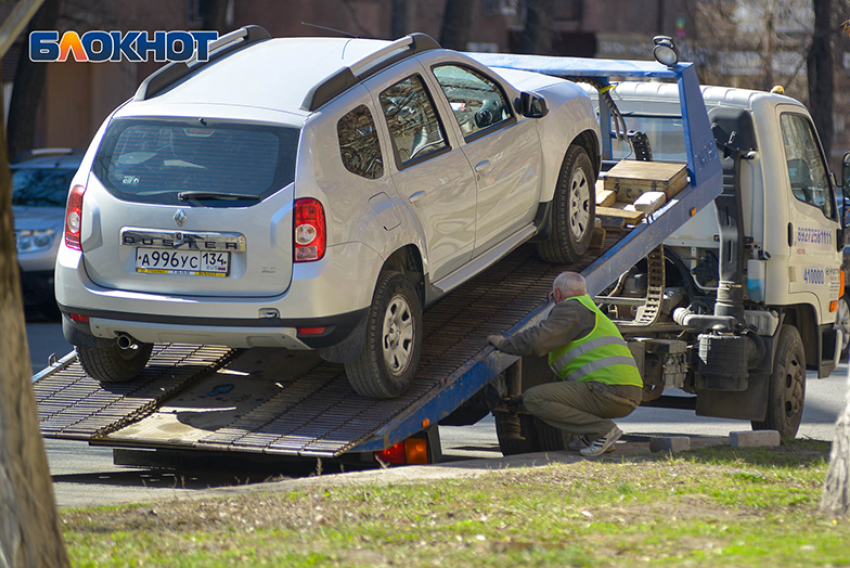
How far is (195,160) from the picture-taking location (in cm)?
639

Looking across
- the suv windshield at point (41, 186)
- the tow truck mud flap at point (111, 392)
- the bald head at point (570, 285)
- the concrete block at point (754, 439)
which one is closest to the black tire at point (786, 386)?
the concrete block at point (754, 439)

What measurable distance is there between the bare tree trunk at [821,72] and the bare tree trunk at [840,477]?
17.5 metres

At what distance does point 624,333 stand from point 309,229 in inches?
141

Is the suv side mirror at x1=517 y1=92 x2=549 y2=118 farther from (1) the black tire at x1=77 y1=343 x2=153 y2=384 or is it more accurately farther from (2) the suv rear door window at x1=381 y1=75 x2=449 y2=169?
(1) the black tire at x1=77 y1=343 x2=153 y2=384

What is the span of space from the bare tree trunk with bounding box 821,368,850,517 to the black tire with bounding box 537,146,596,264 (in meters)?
3.18

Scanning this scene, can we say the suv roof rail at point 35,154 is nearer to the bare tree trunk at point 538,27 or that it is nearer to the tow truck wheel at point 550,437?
the bare tree trunk at point 538,27

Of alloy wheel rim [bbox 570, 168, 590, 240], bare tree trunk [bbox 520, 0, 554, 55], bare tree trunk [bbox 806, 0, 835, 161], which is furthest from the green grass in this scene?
bare tree trunk [bbox 806, 0, 835, 161]

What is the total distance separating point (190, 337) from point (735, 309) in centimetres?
483

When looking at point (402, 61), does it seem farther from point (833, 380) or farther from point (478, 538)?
point (833, 380)

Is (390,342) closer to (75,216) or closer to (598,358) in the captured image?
(598,358)

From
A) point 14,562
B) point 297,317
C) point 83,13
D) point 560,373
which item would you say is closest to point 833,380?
point 560,373

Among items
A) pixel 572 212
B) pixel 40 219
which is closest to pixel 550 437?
pixel 572 212

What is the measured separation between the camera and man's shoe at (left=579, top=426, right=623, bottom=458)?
7.62 m

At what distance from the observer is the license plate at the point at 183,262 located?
626cm
